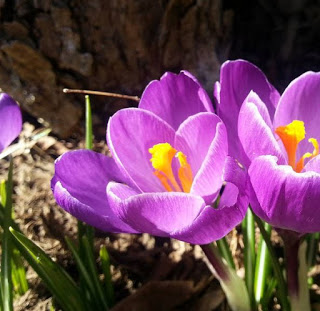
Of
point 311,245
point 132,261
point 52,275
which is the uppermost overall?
point 52,275

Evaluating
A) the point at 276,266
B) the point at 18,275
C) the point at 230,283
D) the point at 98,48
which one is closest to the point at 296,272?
the point at 276,266

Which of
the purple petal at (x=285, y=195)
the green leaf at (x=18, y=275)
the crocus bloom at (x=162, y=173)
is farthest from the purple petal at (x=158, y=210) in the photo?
the green leaf at (x=18, y=275)

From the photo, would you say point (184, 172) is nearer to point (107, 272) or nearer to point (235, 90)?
point (235, 90)

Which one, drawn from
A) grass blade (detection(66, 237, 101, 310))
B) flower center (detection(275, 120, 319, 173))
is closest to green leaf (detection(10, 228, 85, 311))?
grass blade (detection(66, 237, 101, 310))

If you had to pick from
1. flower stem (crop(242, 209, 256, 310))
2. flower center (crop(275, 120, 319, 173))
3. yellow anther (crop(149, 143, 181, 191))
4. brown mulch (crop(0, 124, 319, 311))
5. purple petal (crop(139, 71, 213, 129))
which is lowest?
brown mulch (crop(0, 124, 319, 311))

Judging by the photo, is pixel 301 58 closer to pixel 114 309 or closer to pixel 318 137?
pixel 318 137

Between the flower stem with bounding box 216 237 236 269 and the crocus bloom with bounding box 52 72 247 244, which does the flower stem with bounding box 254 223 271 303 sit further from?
the crocus bloom with bounding box 52 72 247 244
